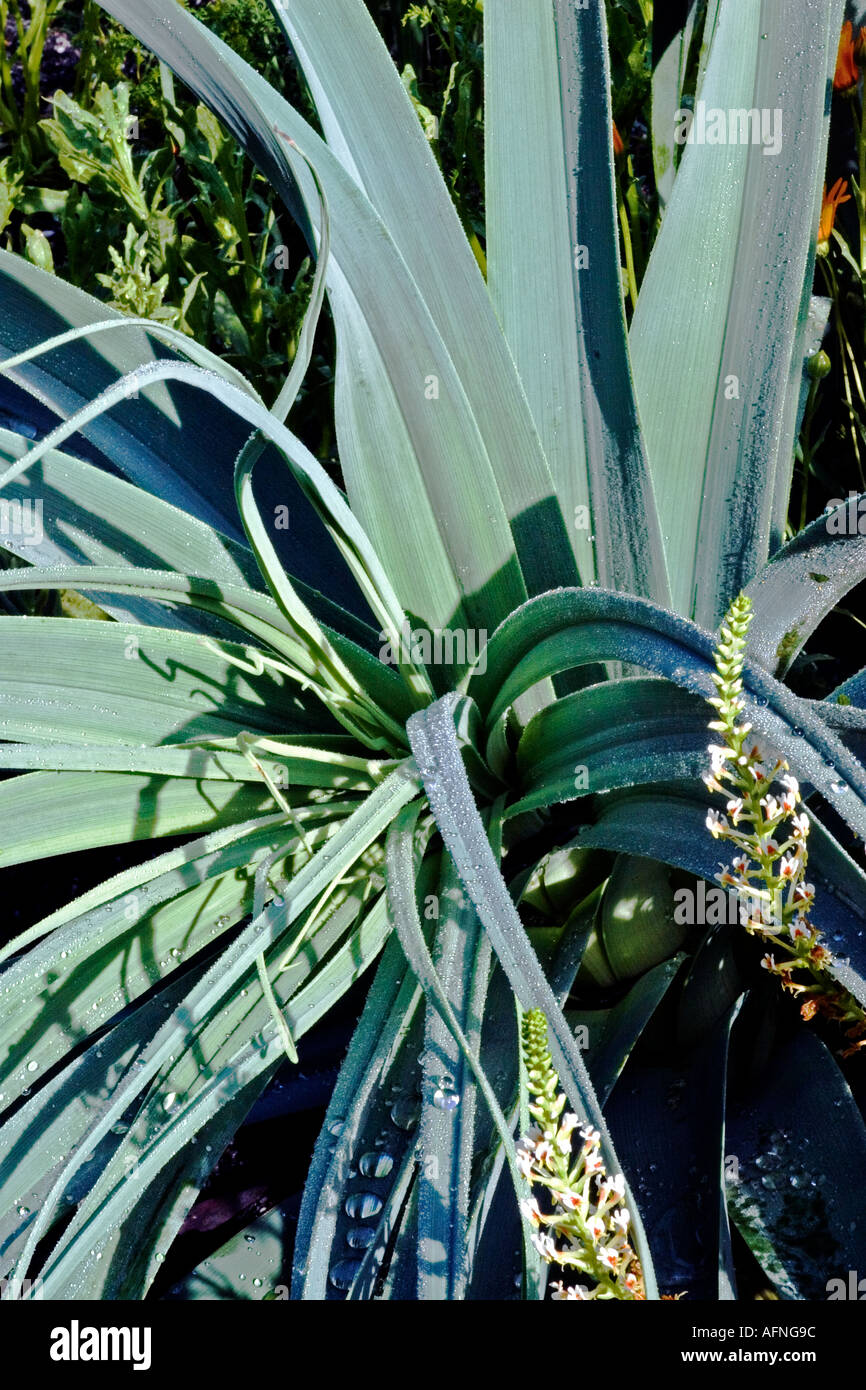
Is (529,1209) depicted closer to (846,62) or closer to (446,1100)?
(446,1100)

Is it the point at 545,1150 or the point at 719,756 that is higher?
the point at 719,756

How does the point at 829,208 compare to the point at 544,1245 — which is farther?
the point at 829,208

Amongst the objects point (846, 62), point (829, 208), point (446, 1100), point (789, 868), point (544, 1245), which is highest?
point (846, 62)

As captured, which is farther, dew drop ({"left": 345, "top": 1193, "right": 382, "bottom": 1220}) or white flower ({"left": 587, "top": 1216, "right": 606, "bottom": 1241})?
dew drop ({"left": 345, "top": 1193, "right": 382, "bottom": 1220})

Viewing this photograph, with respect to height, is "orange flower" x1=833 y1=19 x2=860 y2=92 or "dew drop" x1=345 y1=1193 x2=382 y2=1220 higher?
"orange flower" x1=833 y1=19 x2=860 y2=92

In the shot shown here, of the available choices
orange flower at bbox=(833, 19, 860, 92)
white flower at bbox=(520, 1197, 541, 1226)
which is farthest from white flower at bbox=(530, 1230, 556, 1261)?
orange flower at bbox=(833, 19, 860, 92)

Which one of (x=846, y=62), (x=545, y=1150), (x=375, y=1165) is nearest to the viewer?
(x=545, y=1150)

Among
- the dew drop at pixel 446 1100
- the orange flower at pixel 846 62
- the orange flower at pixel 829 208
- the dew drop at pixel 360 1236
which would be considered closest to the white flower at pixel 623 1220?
the dew drop at pixel 446 1100

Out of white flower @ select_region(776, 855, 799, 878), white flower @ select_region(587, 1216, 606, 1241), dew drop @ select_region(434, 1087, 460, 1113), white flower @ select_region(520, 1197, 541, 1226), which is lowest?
white flower @ select_region(587, 1216, 606, 1241)

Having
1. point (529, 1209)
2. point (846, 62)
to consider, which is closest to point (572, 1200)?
point (529, 1209)

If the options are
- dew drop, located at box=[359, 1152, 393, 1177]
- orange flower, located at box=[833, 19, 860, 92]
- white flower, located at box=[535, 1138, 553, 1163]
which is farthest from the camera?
orange flower, located at box=[833, 19, 860, 92]

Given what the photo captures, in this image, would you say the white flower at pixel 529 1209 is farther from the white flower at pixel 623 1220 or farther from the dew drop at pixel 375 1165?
the dew drop at pixel 375 1165

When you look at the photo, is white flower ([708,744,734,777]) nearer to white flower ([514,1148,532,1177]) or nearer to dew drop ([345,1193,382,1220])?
white flower ([514,1148,532,1177])
